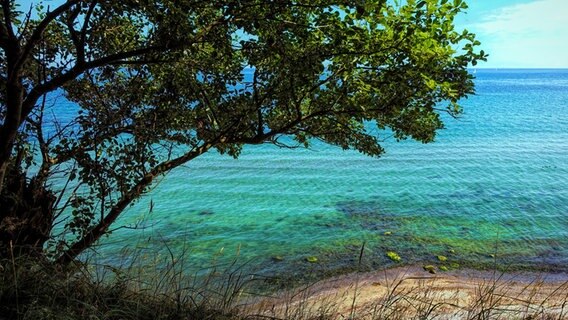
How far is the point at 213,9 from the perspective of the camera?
533 cm

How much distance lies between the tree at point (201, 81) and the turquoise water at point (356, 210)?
1559 mm

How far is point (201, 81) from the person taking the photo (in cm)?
705

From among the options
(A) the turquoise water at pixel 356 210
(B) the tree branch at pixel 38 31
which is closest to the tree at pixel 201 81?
(B) the tree branch at pixel 38 31

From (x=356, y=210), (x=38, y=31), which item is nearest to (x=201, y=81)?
(x=38, y=31)

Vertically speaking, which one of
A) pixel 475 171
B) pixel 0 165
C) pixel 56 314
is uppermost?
pixel 0 165

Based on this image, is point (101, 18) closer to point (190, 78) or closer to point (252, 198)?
point (190, 78)

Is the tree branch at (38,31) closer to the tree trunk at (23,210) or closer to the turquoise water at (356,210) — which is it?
the tree trunk at (23,210)

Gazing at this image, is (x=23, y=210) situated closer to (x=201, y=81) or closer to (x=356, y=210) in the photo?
(x=201, y=81)

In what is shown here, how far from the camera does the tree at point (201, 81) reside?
17.0 feet

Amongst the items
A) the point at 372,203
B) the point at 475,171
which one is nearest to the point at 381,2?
the point at 372,203

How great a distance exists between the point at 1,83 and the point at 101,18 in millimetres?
1656

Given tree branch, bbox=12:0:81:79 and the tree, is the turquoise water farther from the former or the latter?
tree branch, bbox=12:0:81:79

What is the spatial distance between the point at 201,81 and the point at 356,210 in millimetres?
14716

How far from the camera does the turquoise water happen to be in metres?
14.9
